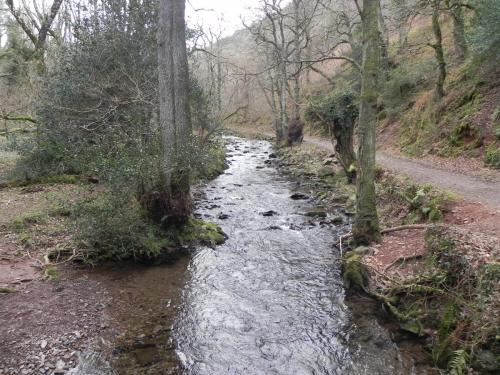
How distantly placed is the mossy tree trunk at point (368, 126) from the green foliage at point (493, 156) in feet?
19.9

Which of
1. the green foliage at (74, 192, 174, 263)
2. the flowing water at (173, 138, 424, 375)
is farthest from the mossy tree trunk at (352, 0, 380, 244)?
the green foliage at (74, 192, 174, 263)

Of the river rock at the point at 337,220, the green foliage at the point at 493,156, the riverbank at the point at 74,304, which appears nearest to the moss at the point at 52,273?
the riverbank at the point at 74,304

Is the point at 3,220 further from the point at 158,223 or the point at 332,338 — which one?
the point at 332,338

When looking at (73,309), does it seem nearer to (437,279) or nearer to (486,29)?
(437,279)

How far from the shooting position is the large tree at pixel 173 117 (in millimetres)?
9695

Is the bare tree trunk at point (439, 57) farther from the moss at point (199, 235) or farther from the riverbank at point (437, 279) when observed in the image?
the moss at point (199, 235)

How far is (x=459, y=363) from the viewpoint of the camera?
497cm

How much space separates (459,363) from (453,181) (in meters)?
7.79

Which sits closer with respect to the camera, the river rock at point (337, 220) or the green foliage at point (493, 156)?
the river rock at point (337, 220)

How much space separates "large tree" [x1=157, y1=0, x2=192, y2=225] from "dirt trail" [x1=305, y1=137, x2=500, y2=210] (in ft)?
23.2

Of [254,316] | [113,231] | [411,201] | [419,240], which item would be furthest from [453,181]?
[113,231]

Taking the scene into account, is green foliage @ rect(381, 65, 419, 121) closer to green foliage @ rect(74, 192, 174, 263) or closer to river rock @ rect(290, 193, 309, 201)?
river rock @ rect(290, 193, 309, 201)

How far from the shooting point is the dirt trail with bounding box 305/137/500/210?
9.53 metres

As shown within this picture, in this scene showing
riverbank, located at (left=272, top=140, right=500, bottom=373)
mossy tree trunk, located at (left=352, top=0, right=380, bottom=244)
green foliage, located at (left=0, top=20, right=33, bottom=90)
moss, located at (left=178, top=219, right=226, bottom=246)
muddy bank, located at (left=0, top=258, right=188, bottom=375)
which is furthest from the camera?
green foliage, located at (left=0, top=20, right=33, bottom=90)
